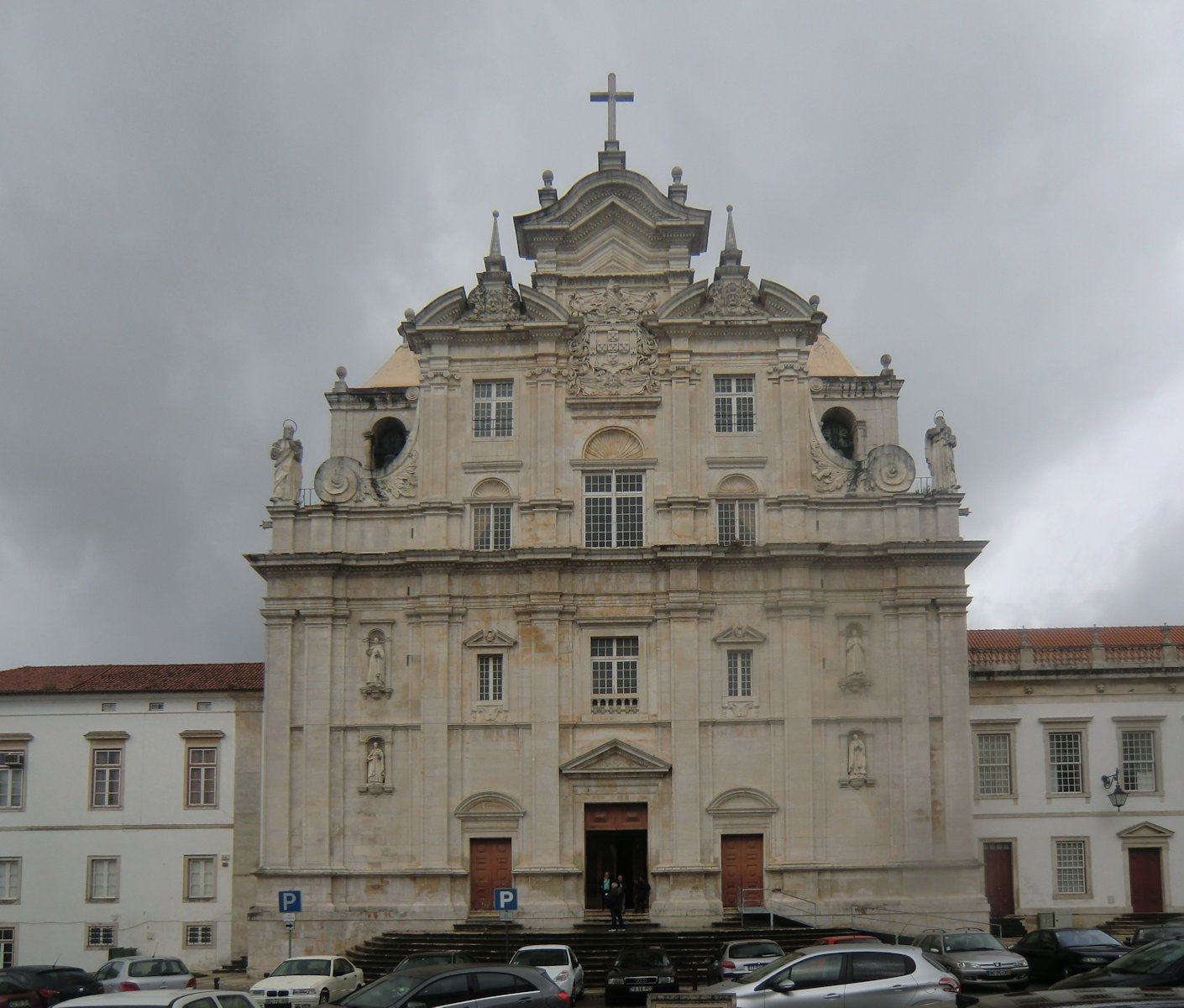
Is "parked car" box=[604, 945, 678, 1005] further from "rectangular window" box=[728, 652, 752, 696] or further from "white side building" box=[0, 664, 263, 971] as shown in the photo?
"white side building" box=[0, 664, 263, 971]

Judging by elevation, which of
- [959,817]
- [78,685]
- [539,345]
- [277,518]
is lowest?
[959,817]

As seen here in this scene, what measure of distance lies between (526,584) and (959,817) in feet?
43.2

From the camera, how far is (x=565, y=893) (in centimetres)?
4050

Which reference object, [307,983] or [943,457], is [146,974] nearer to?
[307,983]

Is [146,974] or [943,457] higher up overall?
[943,457]

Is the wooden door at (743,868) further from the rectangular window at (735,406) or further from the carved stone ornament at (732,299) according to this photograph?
the carved stone ornament at (732,299)

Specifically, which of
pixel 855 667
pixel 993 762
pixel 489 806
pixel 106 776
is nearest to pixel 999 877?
pixel 993 762

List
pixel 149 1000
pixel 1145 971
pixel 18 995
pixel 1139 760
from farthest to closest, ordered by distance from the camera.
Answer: pixel 1139 760 → pixel 18 995 → pixel 1145 971 → pixel 149 1000

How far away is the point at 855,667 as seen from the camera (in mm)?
41562

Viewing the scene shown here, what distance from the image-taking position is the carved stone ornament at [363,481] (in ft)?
142

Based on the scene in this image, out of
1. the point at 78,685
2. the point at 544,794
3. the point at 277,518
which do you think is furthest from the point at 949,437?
the point at 78,685

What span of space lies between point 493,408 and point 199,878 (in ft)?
52.2

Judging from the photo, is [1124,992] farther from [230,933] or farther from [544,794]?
[230,933]

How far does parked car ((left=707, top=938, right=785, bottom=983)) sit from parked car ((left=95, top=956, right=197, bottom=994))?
12182 millimetres
